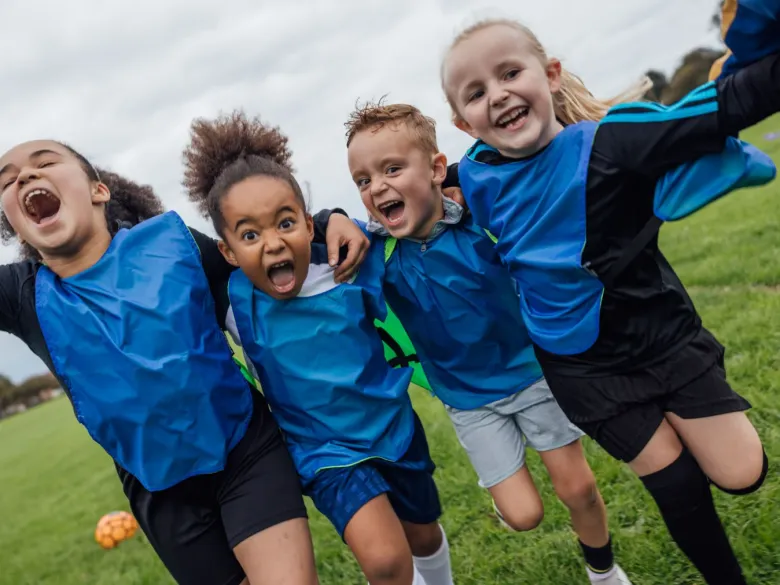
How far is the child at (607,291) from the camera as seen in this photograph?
89.5 inches

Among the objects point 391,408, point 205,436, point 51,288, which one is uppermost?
point 51,288

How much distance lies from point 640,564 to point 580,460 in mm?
521

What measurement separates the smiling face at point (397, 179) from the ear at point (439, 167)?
0.04 feet

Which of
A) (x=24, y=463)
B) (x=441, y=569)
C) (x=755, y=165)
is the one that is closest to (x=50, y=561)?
(x=441, y=569)

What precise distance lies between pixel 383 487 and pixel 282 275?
874 mm

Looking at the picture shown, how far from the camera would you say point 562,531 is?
335cm

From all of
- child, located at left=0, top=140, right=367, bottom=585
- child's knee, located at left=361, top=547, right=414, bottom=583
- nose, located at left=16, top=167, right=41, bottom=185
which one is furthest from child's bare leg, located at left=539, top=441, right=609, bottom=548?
nose, located at left=16, top=167, right=41, bottom=185

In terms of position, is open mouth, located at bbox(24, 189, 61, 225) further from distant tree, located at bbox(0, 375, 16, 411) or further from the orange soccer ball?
distant tree, located at bbox(0, 375, 16, 411)

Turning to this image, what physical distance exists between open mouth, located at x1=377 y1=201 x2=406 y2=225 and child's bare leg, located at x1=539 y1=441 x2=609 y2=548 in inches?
46.4

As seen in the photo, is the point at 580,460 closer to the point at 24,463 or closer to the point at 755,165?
the point at 755,165

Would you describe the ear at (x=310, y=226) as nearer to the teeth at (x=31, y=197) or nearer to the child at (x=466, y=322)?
the child at (x=466, y=322)

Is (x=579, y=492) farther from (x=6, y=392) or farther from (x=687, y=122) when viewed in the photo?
(x=6, y=392)

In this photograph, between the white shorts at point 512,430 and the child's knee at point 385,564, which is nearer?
the child's knee at point 385,564

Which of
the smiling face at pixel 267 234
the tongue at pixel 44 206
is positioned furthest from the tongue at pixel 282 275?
the tongue at pixel 44 206
